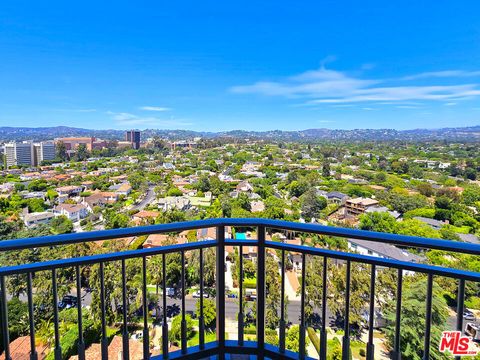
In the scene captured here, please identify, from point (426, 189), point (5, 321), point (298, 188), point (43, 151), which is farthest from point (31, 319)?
point (43, 151)

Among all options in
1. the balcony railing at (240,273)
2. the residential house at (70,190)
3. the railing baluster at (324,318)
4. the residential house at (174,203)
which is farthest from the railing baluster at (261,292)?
the residential house at (70,190)

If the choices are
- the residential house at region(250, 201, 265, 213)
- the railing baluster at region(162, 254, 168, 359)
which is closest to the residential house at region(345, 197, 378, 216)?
the residential house at region(250, 201, 265, 213)

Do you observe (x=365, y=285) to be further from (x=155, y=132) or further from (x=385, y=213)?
(x=155, y=132)

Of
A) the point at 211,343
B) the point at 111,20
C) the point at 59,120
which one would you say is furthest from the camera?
the point at 59,120

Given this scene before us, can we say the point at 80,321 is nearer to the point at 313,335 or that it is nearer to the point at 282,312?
Answer: the point at 282,312

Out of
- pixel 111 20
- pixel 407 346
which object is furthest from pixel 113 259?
pixel 111 20

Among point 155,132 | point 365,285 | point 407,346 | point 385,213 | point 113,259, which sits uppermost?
point 155,132

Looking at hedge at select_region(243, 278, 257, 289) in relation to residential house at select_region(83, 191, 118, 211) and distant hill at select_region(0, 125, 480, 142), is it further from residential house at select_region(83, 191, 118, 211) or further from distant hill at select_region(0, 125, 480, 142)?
residential house at select_region(83, 191, 118, 211)

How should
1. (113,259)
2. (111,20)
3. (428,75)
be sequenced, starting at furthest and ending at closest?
1. (428,75)
2. (111,20)
3. (113,259)
